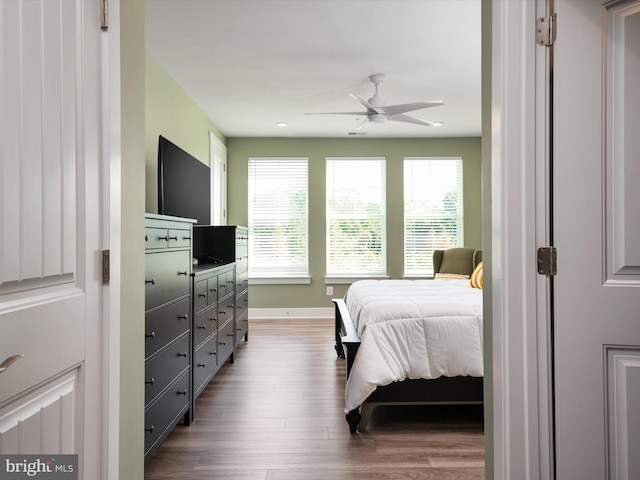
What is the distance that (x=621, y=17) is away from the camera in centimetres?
125

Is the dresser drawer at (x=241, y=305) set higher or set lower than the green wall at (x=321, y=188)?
lower

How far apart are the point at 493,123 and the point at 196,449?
222 cm

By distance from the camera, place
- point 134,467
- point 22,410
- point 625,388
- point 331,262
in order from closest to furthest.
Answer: point 22,410, point 625,388, point 134,467, point 331,262

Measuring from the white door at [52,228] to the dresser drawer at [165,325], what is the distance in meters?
0.86

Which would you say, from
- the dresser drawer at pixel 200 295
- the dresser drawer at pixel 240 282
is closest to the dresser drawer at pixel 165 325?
the dresser drawer at pixel 200 295

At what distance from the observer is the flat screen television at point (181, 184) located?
3.49 m

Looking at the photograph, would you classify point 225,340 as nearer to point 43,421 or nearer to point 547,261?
point 43,421

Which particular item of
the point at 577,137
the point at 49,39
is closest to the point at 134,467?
the point at 49,39

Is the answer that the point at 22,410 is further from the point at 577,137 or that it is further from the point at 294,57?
the point at 294,57

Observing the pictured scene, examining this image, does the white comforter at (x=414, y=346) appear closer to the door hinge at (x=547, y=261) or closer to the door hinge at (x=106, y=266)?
the door hinge at (x=547, y=261)

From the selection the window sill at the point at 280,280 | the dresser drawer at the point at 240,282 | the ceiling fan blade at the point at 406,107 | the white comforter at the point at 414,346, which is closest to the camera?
the white comforter at the point at 414,346

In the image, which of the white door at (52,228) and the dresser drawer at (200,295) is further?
the dresser drawer at (200,295)

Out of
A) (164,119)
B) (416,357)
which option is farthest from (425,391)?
(164,119)

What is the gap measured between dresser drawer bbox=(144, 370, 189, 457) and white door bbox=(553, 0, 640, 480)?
1715 mm
